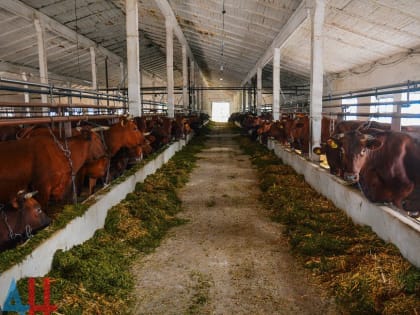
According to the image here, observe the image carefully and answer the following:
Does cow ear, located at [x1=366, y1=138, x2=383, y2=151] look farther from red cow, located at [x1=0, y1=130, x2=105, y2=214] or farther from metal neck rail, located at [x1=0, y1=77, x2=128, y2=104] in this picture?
metal neck rail, located at [x1=0, y1=77, x2=128, y2=104]

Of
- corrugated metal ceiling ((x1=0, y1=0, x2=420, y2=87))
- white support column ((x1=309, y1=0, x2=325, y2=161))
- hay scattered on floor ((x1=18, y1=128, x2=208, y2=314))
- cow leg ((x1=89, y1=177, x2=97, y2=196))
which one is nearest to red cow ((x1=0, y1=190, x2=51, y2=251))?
hay scattered on floor ((x1=18, y1=128, x2=208, y2=314))

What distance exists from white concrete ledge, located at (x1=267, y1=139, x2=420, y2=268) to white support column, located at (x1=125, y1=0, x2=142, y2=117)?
5624mm

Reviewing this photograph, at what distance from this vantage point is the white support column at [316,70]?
28.2 ft

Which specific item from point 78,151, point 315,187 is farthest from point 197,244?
point 315,187

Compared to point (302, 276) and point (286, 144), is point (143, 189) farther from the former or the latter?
point (286, 144)

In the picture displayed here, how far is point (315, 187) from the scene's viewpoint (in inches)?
310

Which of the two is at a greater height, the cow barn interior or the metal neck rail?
the metal neck rail

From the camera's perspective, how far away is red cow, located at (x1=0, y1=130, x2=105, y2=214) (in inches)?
175

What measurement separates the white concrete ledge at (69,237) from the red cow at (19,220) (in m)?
0.38

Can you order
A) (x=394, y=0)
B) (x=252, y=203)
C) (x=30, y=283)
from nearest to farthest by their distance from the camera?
(x=30, y=283)
(x=252, y=203)
(x=394, y=0)

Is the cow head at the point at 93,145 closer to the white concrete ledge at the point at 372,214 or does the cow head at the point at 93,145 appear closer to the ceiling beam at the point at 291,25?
the white concrete ledge at the point at 372,214

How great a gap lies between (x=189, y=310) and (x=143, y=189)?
4455 millimetres

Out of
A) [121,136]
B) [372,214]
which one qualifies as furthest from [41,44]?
[372,214]

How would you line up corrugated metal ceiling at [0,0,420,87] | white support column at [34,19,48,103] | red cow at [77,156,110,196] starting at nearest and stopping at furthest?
red cow at [77,156,110,196] → corrugated metal ceiling at [0,0,420,87] → white support column at [34,19,48,103]
